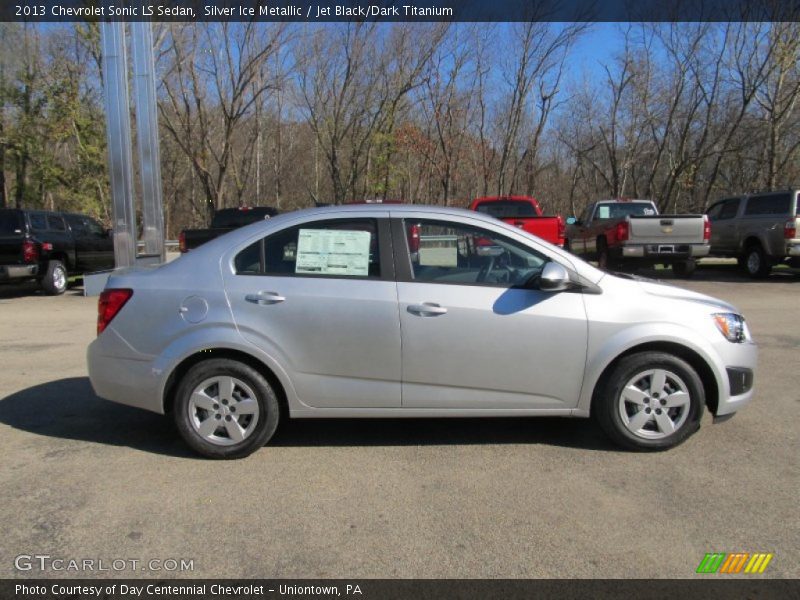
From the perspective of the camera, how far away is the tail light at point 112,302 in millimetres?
4238

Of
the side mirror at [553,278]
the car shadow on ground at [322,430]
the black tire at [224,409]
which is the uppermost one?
the side mirror at [553,278]

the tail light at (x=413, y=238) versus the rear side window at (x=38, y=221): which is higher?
the rear side window at (x=38, y=221)

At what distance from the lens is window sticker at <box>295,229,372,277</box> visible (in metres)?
4.26

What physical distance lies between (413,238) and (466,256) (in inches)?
15.7

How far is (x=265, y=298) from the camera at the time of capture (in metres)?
4.14

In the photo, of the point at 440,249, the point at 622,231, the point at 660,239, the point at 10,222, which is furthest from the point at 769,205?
the point at 10,222

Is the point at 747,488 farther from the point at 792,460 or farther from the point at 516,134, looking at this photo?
the point at 516,134

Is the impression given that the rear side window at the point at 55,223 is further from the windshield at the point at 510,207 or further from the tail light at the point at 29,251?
the windshield at the point at 510,207

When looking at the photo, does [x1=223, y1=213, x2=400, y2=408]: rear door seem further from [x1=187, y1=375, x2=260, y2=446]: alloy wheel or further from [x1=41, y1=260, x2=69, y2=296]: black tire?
[x1=41, y1=260, x2=69, y2=296]: black tire

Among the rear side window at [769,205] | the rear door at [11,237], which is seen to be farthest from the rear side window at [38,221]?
the rear side window at [769,205]
